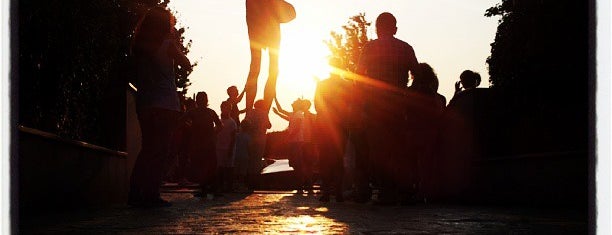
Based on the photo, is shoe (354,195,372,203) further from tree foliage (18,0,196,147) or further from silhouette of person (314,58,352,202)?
tree foliage (18,0,196,147)

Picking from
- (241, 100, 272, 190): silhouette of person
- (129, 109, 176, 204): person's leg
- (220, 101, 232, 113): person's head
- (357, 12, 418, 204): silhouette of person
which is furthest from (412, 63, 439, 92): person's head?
(241, 100, 272, 190): silhouette of person

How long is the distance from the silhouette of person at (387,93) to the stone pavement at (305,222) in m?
1.84

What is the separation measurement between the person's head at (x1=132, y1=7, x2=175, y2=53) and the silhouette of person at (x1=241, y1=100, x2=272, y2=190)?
7.41 metres

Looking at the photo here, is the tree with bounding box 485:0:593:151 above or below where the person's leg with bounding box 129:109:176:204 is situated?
above

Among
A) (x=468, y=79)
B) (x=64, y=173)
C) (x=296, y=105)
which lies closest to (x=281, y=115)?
(x=296, y=105)

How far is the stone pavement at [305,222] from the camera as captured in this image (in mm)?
6047

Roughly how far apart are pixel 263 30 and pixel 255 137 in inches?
385

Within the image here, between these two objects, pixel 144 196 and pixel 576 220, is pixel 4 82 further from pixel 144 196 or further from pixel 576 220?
pixel 144 196

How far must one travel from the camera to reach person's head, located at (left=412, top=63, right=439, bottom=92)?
10.9m

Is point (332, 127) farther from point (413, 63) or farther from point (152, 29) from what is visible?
point (152, 29)

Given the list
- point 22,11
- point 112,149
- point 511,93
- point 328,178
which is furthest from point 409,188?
point 22,11

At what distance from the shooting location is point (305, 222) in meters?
6.94

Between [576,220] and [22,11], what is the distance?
434 centimetres

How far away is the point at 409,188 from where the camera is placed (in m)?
10.6
